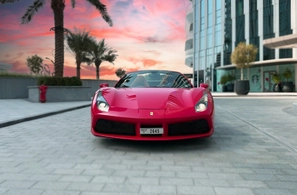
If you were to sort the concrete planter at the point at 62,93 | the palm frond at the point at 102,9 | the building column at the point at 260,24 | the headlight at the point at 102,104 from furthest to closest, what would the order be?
1. the building column at the point at 260,24
2. the palm frond at the point at 102,9
3. the concrete planter at the point at 62,93
4. the headlight at the point at 102,104

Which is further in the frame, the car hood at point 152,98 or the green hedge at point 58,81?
the green hedge at point 58,81

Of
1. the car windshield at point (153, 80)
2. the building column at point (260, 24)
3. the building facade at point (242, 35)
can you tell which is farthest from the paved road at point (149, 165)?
the building column at point (260, 24)

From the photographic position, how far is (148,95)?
166 inches

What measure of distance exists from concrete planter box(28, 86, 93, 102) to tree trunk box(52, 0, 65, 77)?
3.82 ft

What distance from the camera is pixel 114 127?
12.9ft

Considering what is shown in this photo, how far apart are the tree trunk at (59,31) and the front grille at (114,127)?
44.0 ft

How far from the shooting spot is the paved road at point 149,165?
2557mm

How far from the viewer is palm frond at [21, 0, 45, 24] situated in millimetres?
16547

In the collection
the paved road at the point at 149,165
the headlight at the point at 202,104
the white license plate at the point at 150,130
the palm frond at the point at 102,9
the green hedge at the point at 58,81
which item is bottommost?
the paved road at the point at 149,165

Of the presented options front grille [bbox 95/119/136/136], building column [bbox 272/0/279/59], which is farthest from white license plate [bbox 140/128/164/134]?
building column [bbox 272/0/279/59]

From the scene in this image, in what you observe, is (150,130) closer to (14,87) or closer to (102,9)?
(102,9)

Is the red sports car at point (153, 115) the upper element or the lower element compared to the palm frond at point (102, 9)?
lower

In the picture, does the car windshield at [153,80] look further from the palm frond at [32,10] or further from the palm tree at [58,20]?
the palm frond at [32,10]

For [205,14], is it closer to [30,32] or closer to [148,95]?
[30,32]
